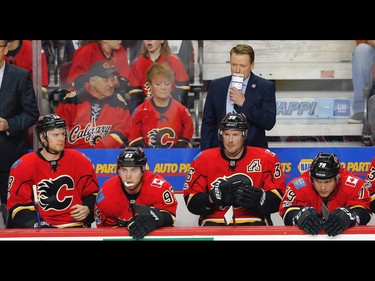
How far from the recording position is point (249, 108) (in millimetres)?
6824

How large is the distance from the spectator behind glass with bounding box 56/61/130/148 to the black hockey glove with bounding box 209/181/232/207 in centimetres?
165

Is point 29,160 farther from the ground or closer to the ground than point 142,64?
closer to the ground

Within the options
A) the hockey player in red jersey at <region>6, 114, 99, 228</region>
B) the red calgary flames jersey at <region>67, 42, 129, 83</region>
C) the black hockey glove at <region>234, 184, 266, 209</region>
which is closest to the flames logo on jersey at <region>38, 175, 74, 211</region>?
the hockey player in red jersey at <region>6, 114, 99, 228</region>

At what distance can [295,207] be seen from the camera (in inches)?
244

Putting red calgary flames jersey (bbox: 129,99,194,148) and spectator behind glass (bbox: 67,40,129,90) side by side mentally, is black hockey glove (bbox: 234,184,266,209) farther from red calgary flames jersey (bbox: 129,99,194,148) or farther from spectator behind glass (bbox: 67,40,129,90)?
spectator behind glass (bbox: 67,40,129,90)

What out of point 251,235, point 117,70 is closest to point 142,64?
point 117,70

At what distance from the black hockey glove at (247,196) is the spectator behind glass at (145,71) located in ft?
5.21

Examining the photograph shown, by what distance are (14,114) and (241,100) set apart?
6.79 ft

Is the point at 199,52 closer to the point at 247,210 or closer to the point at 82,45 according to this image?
the point at 82,45

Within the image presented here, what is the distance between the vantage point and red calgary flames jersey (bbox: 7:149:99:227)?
6609mm

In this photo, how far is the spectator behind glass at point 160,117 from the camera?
7.53 metres

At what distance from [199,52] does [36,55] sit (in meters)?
1.52

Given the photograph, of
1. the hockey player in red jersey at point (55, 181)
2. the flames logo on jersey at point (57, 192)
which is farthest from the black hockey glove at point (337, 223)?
the flames logo on jersey at point (57, 192)

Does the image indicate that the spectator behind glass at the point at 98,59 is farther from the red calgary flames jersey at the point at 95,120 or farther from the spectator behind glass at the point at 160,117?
the spectator behind glass at the point at 160,117
